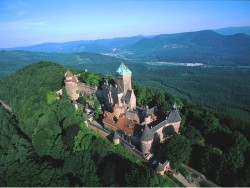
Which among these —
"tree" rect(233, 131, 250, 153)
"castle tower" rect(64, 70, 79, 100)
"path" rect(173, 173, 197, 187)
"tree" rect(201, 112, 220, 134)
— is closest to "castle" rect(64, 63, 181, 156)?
"castle tower" rect(64, 70, 79, 100)

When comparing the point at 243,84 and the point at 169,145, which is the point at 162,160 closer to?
the point at 169,145

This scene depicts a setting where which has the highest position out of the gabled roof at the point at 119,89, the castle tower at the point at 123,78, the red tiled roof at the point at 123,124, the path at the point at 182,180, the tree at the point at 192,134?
the castle tower at the point at 123,78

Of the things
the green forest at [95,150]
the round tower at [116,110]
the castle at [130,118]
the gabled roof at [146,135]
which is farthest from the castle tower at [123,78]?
the gabled roof at [146,135]

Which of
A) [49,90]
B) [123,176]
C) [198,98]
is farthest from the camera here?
[198,98]

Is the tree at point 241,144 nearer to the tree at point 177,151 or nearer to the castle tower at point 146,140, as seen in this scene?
the tree at point 177,151

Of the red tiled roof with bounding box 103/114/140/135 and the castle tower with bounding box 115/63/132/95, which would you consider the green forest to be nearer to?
the red tiled roof with bounding box 103/114/140/135

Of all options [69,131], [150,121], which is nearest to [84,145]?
[69,131]
